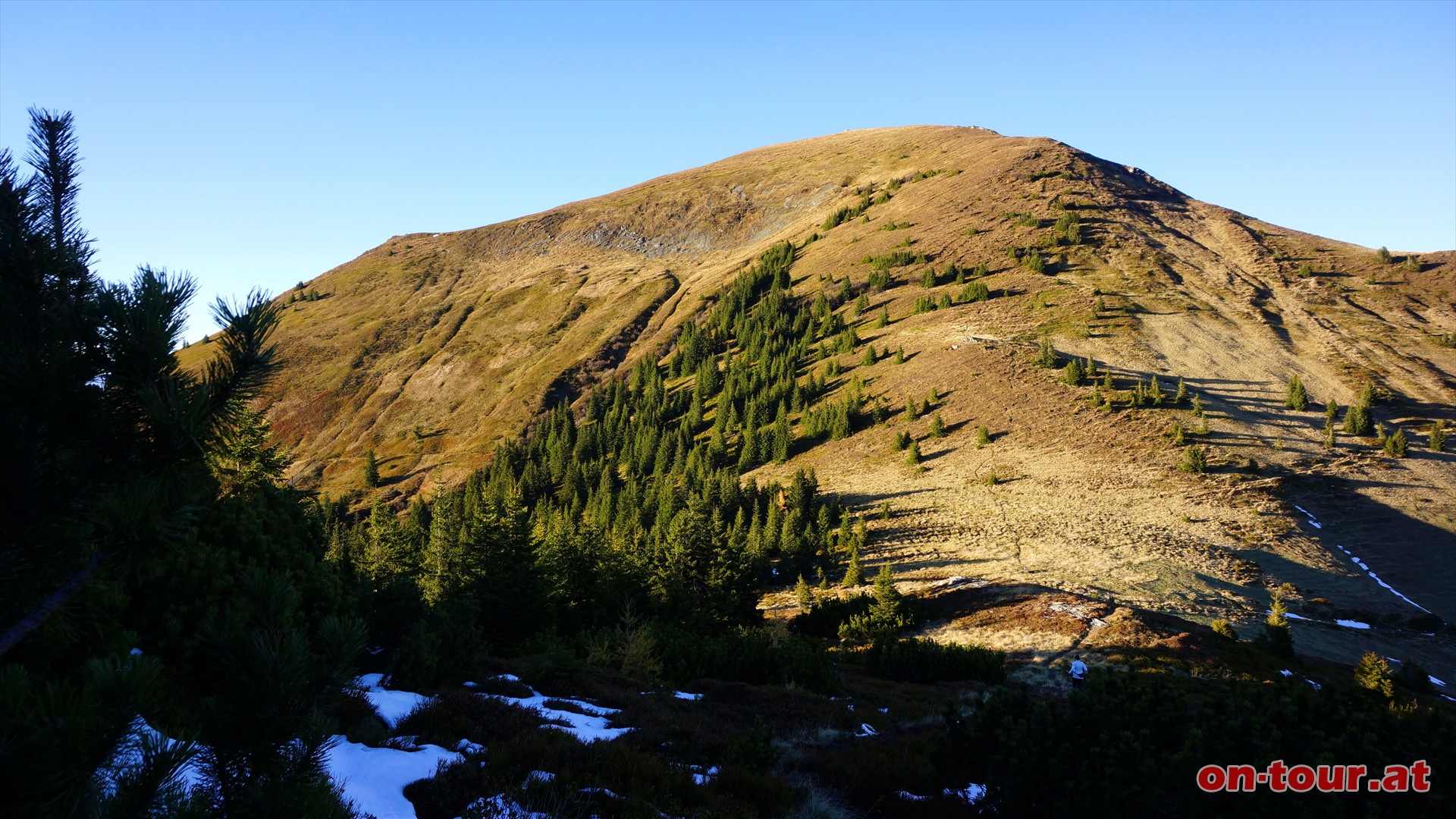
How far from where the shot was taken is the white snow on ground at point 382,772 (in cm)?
583

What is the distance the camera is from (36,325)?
264 cm

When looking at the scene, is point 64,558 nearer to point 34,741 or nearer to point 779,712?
point 34,741

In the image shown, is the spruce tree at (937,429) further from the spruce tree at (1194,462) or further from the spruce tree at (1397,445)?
the spruce tree at (1397,445)

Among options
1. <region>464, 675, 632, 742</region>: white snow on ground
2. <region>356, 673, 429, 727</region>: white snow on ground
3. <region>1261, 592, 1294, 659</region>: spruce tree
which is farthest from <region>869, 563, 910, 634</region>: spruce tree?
<region>356, 673, 429, 727</region>: white snow on ground

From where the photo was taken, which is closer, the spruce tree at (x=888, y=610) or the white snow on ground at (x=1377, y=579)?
the spruce tree at (x=888, y=610)

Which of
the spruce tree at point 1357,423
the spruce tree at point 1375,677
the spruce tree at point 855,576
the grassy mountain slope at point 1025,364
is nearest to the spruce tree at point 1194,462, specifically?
the grassy mountain slope at point 1025,364

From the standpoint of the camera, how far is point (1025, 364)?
5759cm

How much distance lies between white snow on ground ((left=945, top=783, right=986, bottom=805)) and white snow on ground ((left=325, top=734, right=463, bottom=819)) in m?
5.54

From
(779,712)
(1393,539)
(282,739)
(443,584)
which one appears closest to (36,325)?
(282,739)

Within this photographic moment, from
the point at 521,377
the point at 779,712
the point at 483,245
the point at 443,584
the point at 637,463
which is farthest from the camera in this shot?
the point at 483,245

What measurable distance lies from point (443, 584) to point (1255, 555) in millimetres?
36491

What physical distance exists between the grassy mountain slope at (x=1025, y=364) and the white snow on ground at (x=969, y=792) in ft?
51.0

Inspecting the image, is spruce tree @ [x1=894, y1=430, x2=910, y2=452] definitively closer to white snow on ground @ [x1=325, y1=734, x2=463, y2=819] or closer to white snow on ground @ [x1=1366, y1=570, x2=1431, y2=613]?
white snow on ground @ [x1=1366, y1=570, x2=1431, y2=613]

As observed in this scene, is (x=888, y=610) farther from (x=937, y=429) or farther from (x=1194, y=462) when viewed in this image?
(x=937, y=429)
